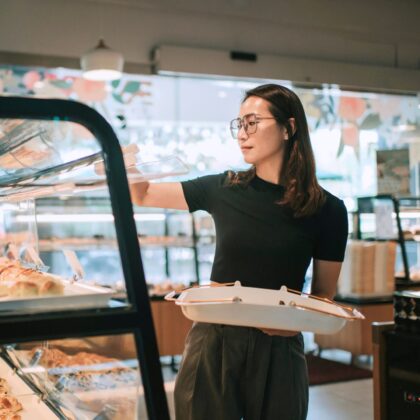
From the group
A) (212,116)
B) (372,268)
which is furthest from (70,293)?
(212,116)

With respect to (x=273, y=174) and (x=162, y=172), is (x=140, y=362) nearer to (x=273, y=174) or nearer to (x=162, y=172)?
(x=162, y=172)

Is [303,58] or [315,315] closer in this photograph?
[315,315]

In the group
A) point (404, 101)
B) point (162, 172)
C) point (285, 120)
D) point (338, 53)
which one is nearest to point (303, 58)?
point (338, 53)

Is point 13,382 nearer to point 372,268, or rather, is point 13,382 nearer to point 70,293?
point 70,293

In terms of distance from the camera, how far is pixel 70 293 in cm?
127

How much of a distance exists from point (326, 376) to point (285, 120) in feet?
12.0

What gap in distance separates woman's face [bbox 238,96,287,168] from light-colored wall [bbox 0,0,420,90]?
14.2ft

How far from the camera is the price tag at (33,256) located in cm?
197

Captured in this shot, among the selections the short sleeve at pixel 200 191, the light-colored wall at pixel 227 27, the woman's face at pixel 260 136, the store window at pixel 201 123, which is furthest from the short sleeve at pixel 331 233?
the light-colored wall at pixel 227 27

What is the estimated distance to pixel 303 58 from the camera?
6836 millimetres

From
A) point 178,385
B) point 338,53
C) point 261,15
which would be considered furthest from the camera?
point 338,53

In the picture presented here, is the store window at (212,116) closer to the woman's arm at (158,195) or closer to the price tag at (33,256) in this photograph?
the price tag at (33,256)

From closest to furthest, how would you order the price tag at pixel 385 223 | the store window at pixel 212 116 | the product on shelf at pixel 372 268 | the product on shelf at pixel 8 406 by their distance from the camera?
the product on shelf at pixel 8 406 → the product on shelf at pixel 372 268 → the price tag at pixel 385 223 → the store window at pixel 212 116

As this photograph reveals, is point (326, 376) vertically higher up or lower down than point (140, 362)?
lower down
